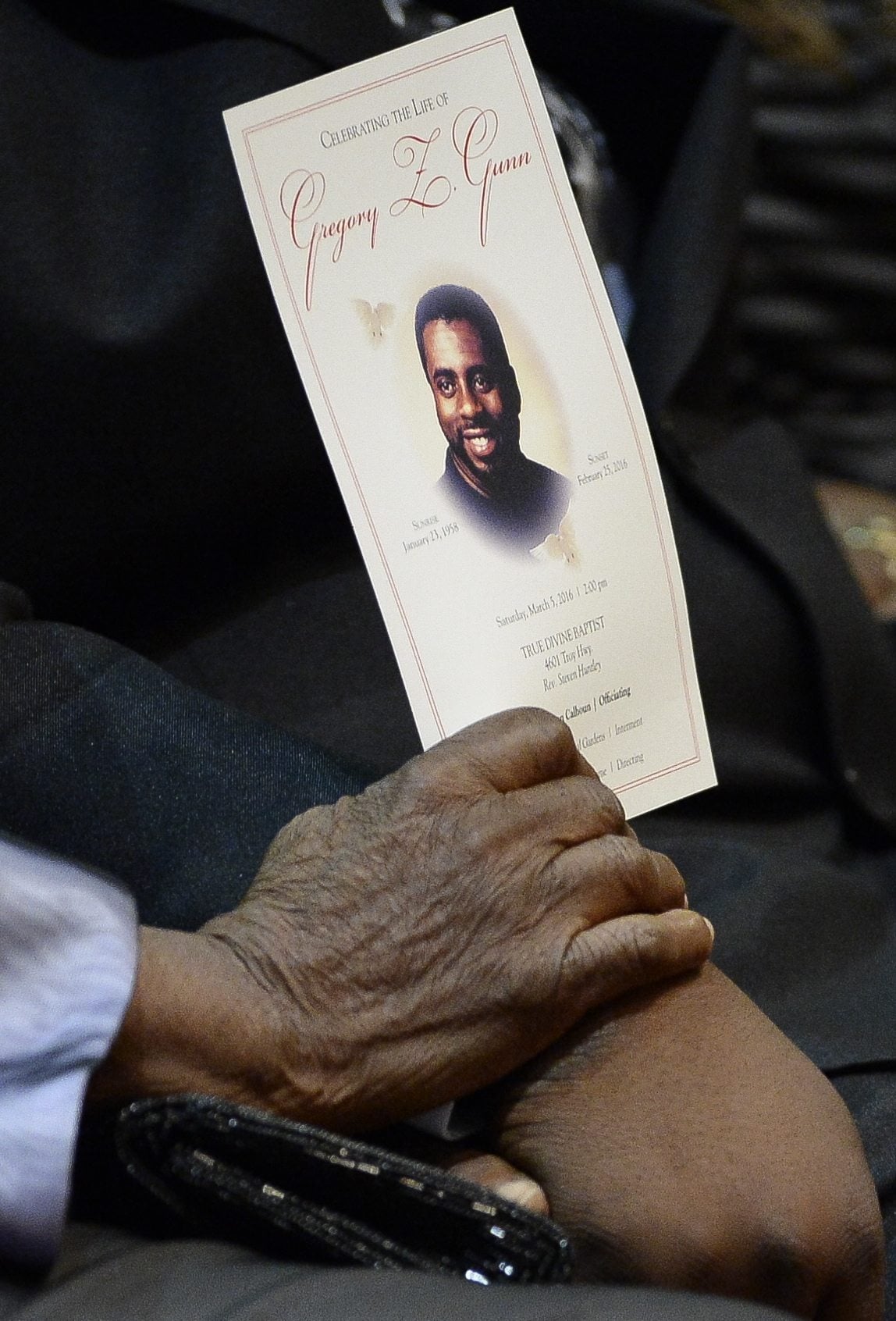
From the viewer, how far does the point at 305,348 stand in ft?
1.74

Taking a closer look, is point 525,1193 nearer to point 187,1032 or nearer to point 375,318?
point 187,1032

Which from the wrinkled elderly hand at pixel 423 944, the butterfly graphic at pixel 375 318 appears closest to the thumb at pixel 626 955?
the wrinkled elderly hand at pixel 423 944

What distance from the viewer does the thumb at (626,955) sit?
1.60 ft

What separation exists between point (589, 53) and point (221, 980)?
73 cm

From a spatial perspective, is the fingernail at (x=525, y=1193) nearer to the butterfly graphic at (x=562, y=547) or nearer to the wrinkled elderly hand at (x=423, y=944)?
the wrinkled elderly hand at (x=423, y=944)

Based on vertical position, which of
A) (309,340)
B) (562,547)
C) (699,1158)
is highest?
(309,340)

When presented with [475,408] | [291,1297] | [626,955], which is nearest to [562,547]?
[475,408]

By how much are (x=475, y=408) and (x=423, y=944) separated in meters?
0.22

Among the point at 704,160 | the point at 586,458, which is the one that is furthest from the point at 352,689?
the point at 704,160

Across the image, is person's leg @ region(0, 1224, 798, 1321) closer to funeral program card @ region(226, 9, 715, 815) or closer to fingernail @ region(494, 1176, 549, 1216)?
fingernail @ region(494, 1176, 549, 1216)

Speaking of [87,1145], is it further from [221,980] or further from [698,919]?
[698,919]

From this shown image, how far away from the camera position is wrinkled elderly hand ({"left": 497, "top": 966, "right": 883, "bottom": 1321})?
0.47 meters

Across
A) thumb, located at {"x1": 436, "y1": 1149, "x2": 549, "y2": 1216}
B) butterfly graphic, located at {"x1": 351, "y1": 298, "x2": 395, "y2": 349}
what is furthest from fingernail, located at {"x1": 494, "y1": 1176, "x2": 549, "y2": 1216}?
butterfly graphic, located at {"x1": 351, "y1": 298, "x2": 395, "y2": 349}

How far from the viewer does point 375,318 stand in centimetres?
54
